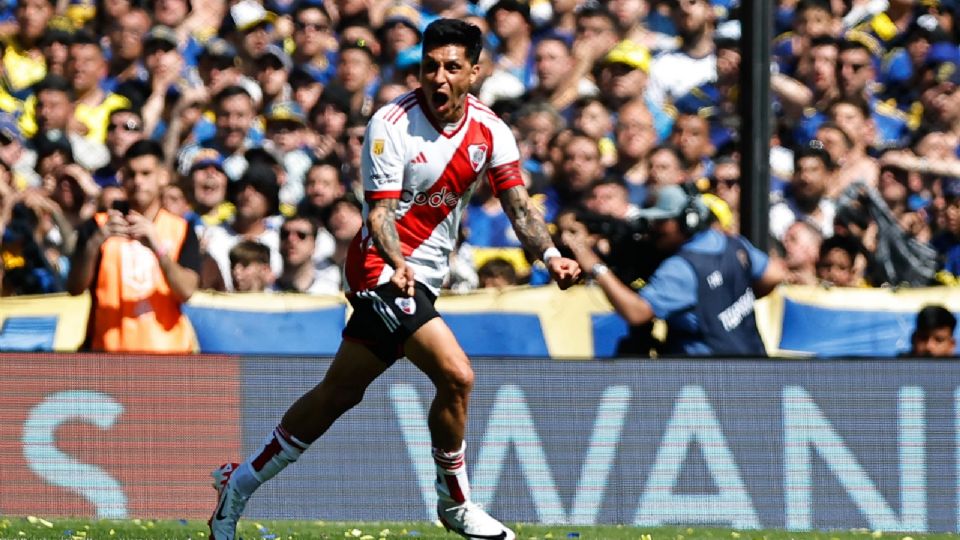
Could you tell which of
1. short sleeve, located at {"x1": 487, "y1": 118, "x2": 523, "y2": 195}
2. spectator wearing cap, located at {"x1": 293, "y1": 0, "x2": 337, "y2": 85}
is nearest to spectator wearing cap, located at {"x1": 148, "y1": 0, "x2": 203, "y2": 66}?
spectator wearing cap, located at {"x1": 293, "y1": 0, "x2": 337, "y2": 85}

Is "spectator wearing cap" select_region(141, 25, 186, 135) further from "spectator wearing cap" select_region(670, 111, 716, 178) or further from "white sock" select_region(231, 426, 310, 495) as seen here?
"white sock" select_region(231, 426, 310, 495)

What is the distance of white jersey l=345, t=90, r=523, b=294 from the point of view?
5.32m

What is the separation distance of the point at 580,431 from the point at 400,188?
2.26 m

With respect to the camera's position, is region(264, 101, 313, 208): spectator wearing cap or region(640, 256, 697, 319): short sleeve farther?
region(264, 101, 313, 208): spectator wearing cap

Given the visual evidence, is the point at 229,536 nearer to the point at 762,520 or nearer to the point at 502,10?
the point at 762,520

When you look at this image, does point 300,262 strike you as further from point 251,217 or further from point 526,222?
point 526,222

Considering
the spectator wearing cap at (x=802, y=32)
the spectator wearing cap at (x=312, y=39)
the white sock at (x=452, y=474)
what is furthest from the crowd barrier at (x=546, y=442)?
the spectator wearing cap at (x=802, y=32)

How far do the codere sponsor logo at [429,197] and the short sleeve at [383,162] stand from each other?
124 mm

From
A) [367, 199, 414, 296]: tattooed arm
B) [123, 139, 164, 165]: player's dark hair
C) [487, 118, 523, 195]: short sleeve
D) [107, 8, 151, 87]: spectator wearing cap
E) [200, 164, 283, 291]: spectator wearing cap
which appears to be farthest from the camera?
[107, 8, 151, 87]: spectator wearing cap

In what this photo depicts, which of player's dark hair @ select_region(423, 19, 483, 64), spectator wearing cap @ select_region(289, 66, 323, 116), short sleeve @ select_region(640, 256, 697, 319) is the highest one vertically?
player's dark hair @ select_region(423, 19, 483, 64)

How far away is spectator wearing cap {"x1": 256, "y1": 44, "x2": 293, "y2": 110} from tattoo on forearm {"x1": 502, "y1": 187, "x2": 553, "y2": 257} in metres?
4.17

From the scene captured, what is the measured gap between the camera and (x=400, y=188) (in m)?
5.32

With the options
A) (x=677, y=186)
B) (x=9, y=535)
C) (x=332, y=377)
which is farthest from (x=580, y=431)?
(x=9, y=535)

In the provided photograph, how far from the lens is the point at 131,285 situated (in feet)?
24.5
